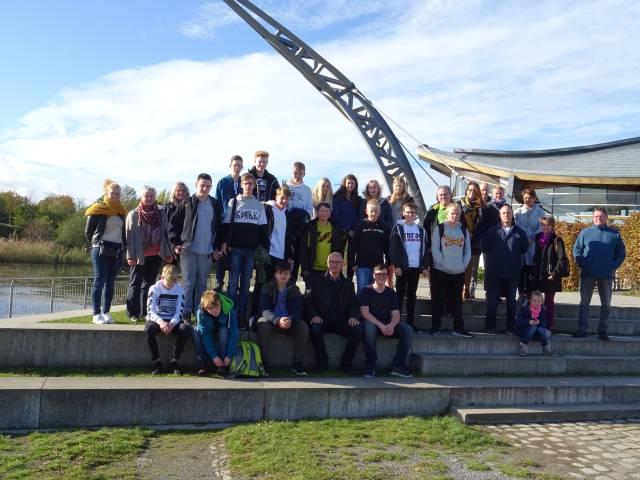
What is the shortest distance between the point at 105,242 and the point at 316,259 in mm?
2618

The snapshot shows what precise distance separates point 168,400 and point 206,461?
3.32 feet

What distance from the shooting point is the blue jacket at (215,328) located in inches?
232

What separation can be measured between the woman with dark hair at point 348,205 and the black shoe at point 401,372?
1.46 meters

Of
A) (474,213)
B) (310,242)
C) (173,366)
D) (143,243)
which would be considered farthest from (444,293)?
(143,243)

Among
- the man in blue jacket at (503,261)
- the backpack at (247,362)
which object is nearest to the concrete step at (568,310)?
the man in blue jacket at (503,261)

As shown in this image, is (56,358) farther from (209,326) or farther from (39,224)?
(39,224)

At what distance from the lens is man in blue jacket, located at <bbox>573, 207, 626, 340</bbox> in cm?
766

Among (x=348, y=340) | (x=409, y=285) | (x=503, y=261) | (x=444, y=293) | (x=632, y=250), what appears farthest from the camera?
(x=632, y=250)

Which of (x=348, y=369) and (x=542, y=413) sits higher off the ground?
(x=348, y=369)

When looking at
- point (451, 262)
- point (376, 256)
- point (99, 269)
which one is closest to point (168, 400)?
point (99, 269)

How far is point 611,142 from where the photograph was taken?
31062 millimetres

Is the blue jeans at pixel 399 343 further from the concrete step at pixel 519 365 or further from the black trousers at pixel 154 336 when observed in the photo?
the black trousers at pixel 154 336

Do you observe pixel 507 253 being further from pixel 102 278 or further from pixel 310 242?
pixel 102 278

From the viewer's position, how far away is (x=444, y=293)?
734 cm
